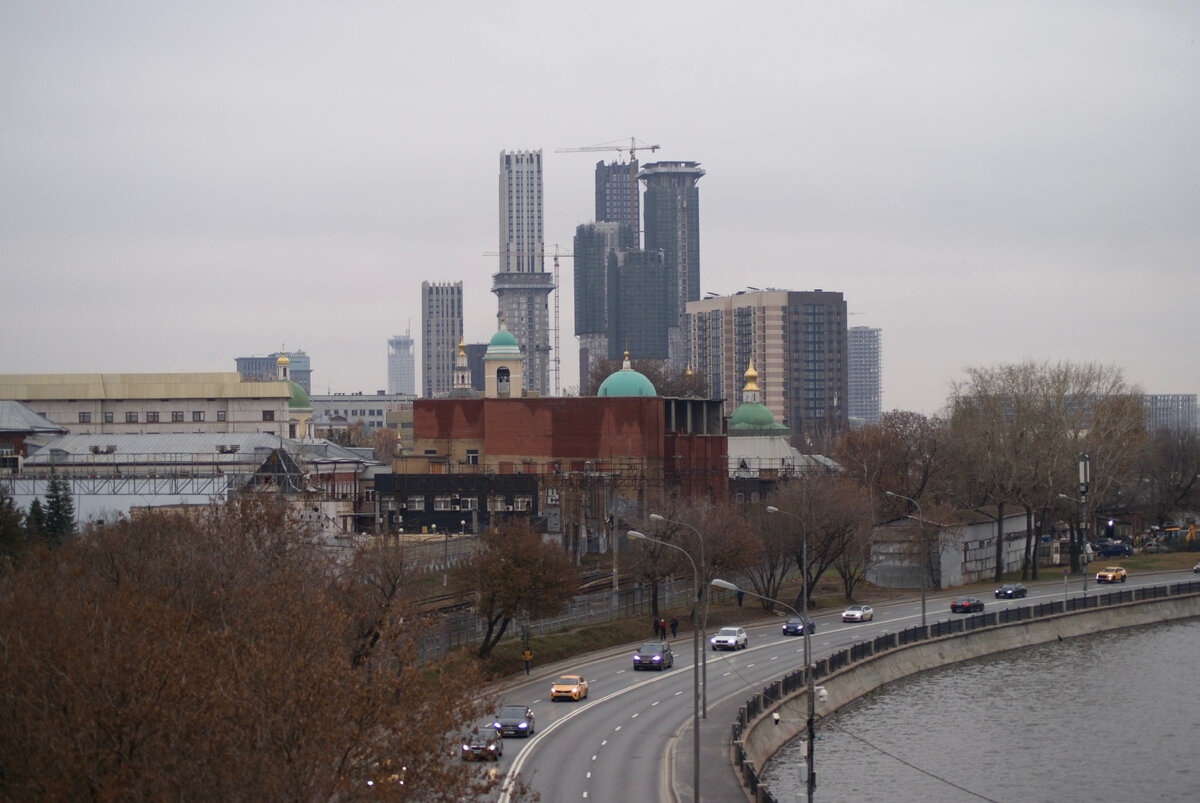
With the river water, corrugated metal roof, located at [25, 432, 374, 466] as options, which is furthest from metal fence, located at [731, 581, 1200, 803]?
corrugated metal roof, located at [25, 432, 374, 466]

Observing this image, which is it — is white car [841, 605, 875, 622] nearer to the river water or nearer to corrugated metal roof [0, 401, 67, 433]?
the river water

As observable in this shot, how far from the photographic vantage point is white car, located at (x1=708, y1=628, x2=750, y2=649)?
68.1m

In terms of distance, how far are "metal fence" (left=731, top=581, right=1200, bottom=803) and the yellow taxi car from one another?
6.54 metres

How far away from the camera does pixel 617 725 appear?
4997 centimetres

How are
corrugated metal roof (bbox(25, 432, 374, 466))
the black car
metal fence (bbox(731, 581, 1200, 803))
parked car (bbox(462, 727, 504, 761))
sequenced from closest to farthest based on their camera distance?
parked car (bbox(462, 727, 504, 761)), metal fence (bbox(731, 581, 1200, 803)), the black car, corrugated metal roof (bbox(25, 432, 374, 466))

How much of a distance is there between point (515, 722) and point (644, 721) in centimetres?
582

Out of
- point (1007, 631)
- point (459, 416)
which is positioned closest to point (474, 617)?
point (1007, 631)

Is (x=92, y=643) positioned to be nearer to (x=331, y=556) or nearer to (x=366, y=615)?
(x=366, y=615)

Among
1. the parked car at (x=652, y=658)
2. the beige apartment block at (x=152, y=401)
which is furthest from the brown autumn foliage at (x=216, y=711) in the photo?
the beige apartment block at (x=152, y=401)

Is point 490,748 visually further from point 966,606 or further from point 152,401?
point 152,401

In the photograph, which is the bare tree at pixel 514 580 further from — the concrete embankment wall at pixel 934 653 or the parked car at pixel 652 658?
the concrete embankment wall at pixel 934 653

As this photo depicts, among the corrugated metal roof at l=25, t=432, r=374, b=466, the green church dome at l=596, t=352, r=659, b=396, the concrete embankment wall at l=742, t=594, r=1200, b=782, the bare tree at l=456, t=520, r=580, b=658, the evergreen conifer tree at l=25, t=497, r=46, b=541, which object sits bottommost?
the concrete embankment wall at l=742, t=594, r=1200, b=782

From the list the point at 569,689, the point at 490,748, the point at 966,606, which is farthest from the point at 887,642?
the point at 490,748

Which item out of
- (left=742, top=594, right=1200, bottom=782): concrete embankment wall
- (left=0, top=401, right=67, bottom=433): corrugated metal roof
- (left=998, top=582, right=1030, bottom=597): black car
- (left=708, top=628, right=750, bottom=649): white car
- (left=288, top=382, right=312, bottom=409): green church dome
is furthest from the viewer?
(left=288, top=382, right=312, bottom=409): green church dome
